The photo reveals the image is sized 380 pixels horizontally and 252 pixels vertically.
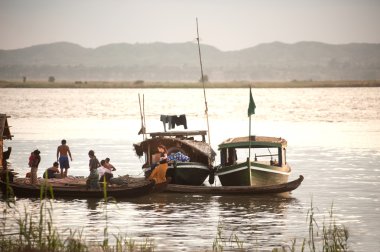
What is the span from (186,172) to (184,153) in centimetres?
102

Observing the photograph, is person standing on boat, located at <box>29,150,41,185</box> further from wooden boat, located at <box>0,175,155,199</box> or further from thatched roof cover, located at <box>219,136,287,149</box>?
thatched roof cover, located at <box>219,136,287,149</box>

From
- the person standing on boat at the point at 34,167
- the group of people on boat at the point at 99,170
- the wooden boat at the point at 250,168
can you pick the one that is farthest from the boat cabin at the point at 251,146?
the person standing on boat at the point at 34,167

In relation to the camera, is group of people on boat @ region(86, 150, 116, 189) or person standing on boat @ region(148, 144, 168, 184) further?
person standing on boat @ region(148, 144, 168, 184)

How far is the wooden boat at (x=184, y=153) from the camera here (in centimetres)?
3369

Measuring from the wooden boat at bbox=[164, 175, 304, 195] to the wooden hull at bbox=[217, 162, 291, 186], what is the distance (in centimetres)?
45

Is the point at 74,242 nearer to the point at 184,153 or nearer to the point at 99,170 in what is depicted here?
the point at 99,170

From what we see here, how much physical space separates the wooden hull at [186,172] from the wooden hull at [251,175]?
0.89 metres

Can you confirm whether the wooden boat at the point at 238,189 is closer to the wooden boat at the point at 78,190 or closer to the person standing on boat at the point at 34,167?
the wooden boat at the point at 78,190

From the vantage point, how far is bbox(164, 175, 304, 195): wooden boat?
3222 cm

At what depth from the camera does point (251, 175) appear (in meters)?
32.5

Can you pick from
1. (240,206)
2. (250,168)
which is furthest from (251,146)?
(240,206)

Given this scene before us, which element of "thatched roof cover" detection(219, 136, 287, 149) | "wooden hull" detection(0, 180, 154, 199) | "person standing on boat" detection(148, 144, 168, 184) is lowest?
"wooden hull" detection(0, 180, 154, 199)

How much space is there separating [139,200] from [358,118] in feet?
237

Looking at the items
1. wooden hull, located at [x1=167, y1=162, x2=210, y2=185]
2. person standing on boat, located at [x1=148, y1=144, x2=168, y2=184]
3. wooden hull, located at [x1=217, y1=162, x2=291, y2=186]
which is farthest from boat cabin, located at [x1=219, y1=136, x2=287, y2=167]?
person standing on boat, located at [x1=148, y1=144, x2=168, y2=184]
